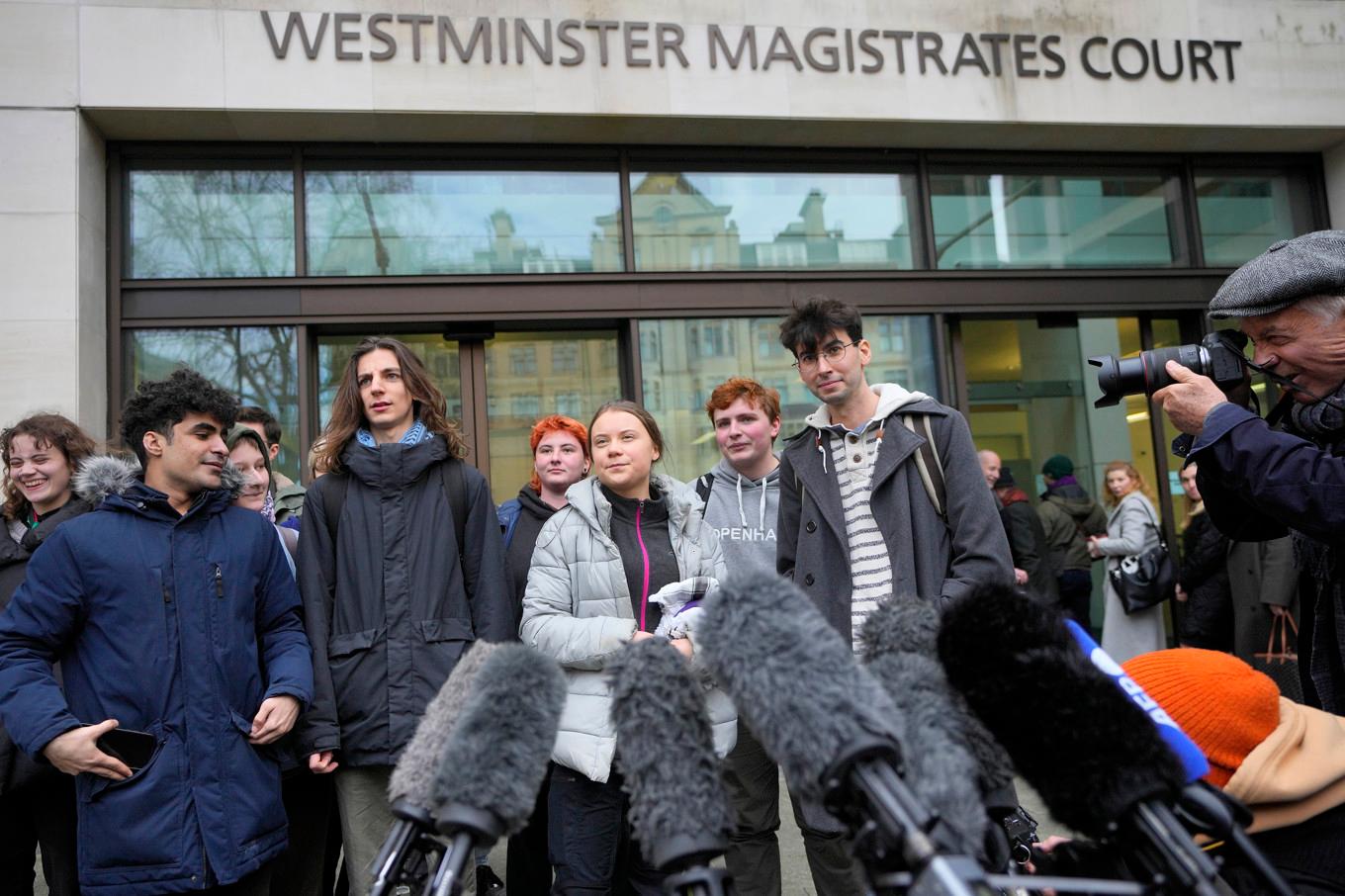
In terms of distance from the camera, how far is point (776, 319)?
7785 millimetres

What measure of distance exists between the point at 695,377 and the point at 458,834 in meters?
6.26

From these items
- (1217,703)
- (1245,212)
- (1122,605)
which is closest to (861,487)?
(1217,703)

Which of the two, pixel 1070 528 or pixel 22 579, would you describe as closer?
pixel 22 579

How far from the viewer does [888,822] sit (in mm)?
1301

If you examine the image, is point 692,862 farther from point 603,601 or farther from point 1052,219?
point 1052,219

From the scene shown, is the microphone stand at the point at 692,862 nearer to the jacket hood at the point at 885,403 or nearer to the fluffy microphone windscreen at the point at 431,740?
the fluffy microphone windscreen at the point at 431,740

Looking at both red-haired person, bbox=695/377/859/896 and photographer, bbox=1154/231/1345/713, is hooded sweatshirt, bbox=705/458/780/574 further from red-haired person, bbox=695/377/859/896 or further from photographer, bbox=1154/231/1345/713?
photographer, bbox=1154/231/1345/713

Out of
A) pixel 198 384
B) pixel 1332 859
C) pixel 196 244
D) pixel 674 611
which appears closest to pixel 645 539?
pixel 674 611

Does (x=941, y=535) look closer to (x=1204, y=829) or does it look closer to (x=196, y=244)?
(x=1204, y=829)

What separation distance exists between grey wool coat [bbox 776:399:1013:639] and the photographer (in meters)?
0.74

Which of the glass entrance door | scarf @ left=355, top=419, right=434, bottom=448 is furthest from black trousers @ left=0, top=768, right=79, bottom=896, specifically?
the glass entrance door

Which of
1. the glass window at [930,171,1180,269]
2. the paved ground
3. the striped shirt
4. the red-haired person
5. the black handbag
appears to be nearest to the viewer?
the striped shirt

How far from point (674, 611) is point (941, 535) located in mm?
932

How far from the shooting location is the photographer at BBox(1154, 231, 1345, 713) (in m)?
2.14
